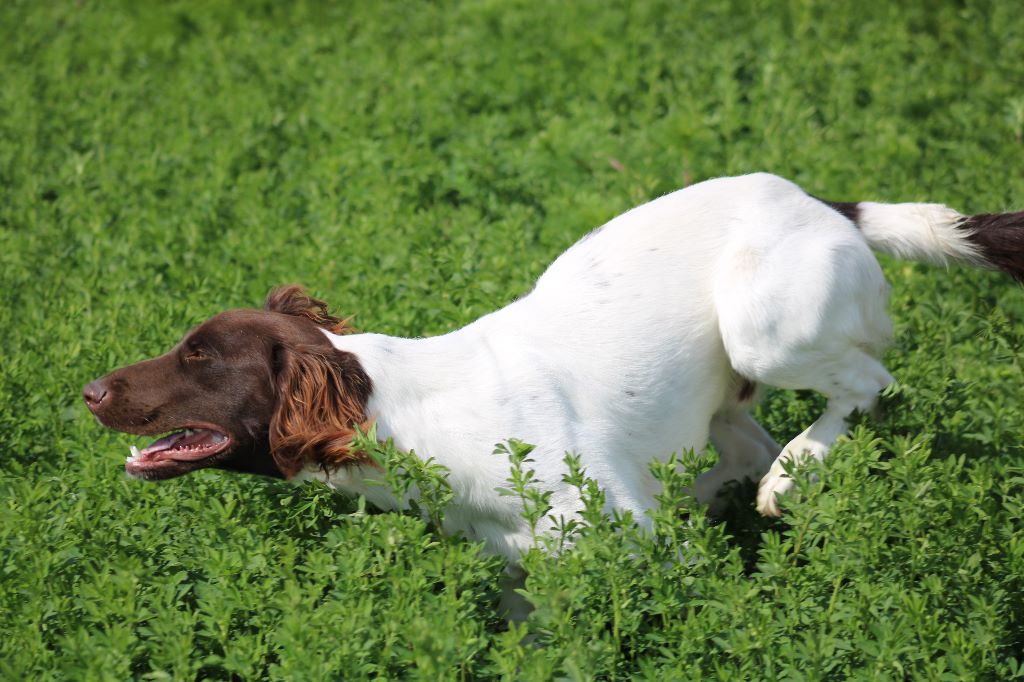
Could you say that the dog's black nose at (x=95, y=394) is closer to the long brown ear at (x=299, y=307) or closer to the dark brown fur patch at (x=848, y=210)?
the long brown ear at (x=299, y=307)

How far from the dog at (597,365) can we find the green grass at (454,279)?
0.62 feet

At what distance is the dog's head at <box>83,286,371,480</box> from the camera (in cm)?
349

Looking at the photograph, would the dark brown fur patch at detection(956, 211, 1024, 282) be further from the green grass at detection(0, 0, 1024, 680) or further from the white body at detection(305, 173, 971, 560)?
the green grass at detection(0, 0, 1024, 680)

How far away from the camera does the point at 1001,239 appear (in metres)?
4.15

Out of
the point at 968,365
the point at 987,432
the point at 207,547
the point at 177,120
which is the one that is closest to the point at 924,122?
the point at 968,365

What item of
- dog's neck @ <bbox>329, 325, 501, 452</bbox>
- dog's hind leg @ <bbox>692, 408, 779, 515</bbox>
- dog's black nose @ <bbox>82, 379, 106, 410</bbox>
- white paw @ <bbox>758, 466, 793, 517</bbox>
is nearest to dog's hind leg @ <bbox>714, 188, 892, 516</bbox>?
white paw @ <bbox>758, 466, 793, 517</bbox>

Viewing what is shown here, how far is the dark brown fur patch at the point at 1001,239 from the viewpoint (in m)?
4.13

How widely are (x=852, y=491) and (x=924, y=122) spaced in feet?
13.5

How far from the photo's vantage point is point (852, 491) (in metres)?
3.15

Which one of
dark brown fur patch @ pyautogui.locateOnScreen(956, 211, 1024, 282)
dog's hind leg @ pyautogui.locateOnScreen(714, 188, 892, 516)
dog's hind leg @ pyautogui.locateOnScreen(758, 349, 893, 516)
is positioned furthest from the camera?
dark brown fur patch @ pyautogui.locateOnScreen(956, 211, 1024, 282)

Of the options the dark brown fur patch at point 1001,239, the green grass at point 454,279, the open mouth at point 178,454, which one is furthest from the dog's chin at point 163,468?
the dark brown fur patch at point 1001,239

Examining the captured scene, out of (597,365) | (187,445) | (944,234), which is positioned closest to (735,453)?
(597,365)

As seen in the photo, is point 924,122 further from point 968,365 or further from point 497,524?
point 497,524

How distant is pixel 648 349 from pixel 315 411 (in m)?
1.11
